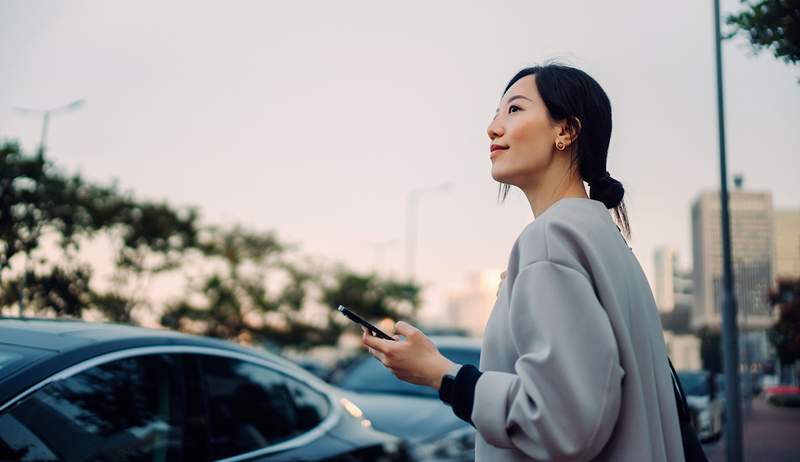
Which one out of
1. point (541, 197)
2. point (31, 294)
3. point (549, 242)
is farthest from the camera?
point (31, 294)

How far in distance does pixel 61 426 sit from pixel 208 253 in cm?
3444

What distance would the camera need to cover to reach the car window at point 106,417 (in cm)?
227

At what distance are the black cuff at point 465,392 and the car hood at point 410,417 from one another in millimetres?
3543

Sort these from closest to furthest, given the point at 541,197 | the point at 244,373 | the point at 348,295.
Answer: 1. the point at 541,197
2. the point at 244,373
3. the point at 348,295

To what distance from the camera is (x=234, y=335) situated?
145 ft

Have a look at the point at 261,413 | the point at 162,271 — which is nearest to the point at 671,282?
the point at 162,271

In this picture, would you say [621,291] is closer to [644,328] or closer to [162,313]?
[644,328]

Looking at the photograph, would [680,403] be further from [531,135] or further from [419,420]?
[419,420]

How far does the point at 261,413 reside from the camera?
318 cm

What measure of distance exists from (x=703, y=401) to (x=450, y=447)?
6.18 meters

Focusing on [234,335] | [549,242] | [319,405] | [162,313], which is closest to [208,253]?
[162,313]

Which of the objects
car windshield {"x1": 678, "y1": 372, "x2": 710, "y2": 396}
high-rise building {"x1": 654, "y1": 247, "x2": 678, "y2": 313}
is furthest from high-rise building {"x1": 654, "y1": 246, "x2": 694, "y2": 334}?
car windshield {"x1": 678, "y1": 372, "x2": 710, "y2": 396}

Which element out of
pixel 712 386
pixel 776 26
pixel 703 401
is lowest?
pixel 703 401

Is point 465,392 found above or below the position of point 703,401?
above
